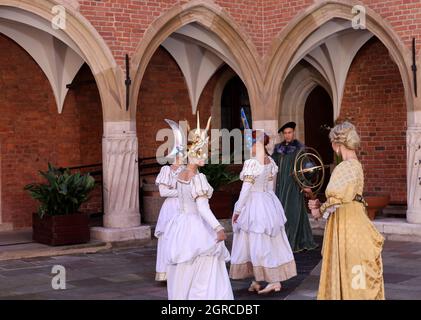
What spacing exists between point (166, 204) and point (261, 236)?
129 centimetres

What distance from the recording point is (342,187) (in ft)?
19.7

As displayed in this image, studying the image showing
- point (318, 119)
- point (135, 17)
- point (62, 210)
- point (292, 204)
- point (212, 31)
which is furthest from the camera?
point (318, 119)

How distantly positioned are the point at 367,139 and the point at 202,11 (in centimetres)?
401

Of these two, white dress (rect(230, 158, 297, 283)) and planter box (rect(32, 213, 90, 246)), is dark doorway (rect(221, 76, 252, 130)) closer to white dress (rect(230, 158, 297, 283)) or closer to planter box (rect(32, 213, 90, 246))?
planter box (rect(32, 213, 90, 246))

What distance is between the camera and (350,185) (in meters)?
6.03

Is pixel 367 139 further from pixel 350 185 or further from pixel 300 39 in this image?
pixel 350 185

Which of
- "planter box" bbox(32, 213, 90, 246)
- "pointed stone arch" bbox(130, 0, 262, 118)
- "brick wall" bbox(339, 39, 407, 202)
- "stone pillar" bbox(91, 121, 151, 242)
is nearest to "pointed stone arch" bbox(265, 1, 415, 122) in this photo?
"pointed stone arch" bbox(130, 0, 262, 118)

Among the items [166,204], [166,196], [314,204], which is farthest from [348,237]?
[166,204]

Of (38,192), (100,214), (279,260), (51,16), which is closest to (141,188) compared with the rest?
(100,214)

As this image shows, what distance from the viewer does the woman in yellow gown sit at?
5.98m

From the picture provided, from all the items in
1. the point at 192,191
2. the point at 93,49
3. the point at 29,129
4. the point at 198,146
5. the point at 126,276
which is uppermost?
the point at 93,49

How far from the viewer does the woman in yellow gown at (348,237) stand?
5.98 meters

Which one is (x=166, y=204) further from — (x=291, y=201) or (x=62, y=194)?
(x=62, y=194)
